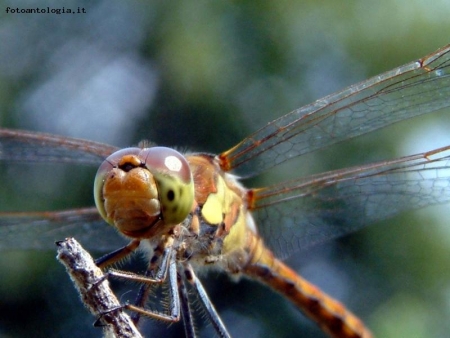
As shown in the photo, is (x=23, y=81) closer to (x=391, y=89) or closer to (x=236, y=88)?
(x=236, y=88)

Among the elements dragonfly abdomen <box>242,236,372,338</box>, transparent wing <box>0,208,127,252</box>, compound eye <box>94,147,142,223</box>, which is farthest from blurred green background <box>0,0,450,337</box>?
compound eye <box>94,147,142,223</box>

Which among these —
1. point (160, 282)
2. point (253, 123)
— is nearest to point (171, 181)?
point (160, 282)

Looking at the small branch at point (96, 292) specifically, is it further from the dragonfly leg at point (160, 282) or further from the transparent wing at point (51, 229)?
the transparent wing at point (51, 229)

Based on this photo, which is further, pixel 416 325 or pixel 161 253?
pixel 416 325

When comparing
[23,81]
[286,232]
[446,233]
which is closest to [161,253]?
[286,232]

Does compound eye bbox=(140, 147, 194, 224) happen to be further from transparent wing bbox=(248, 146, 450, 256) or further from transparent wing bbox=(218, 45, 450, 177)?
transparent wing bbox=(248, 146, 450, 256)

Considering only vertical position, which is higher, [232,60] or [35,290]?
[232,60]
